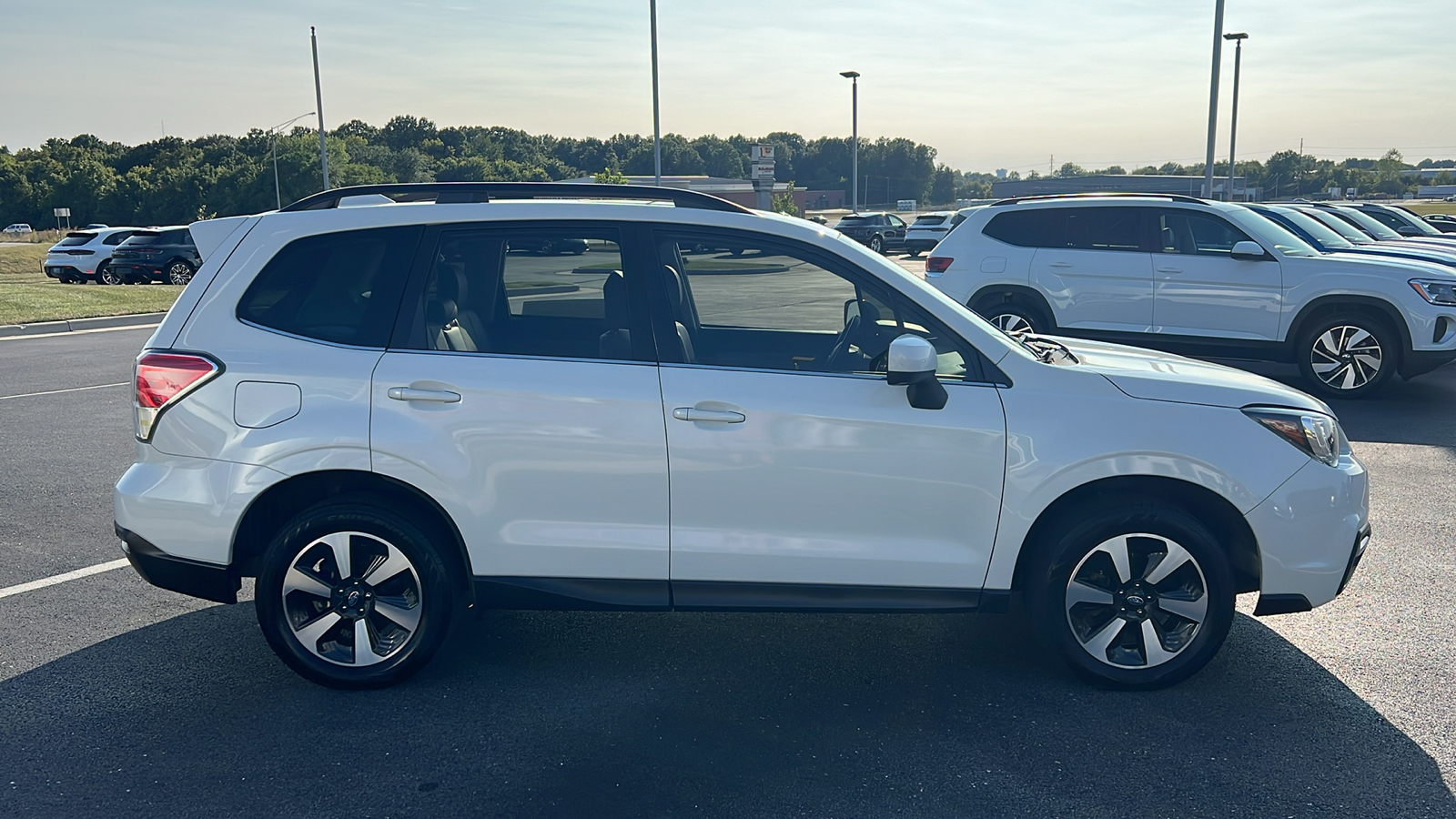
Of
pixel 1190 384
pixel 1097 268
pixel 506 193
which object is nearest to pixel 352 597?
pixel 506 193

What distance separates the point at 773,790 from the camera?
11.2ft

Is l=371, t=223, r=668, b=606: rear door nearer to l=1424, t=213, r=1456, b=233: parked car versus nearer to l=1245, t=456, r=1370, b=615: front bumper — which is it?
l=1245, t=456, r=1370, b=615: front bumper

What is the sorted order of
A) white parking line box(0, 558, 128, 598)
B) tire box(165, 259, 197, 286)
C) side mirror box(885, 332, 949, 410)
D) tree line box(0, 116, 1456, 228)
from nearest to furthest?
side mirror box(885, 332, 949, 410)
white parking line box(0, 558, 128, 598)
tire box(165, 259, 197, 286)
tree line box(0, 116, 1456, 228)

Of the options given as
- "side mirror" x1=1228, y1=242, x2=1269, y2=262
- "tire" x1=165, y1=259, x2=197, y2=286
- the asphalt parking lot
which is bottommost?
the asphalt parking lot

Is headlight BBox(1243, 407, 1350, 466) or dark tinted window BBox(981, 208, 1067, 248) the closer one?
headlight BBox(1243, 407, 1350, 466)

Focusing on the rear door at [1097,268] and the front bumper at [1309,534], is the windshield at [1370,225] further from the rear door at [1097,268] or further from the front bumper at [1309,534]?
the front bumper at [1309,534]

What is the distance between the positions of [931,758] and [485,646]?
78.1 inches

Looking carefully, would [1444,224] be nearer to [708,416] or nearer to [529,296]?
[708,416]

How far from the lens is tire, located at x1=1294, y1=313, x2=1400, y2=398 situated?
10.3 meters

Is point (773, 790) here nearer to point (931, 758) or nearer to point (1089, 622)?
point (931, 758)

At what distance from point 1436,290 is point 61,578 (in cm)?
1103

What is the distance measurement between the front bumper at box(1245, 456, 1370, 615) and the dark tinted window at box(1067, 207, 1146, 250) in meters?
7.42

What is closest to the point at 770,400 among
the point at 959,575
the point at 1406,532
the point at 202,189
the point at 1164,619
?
the point at 959,575

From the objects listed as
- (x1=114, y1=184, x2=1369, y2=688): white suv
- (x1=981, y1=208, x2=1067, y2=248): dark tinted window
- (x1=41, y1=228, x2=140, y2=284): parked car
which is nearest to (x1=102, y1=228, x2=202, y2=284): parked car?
(x1=41, y1=228, x2=140, y2=284): parked car
